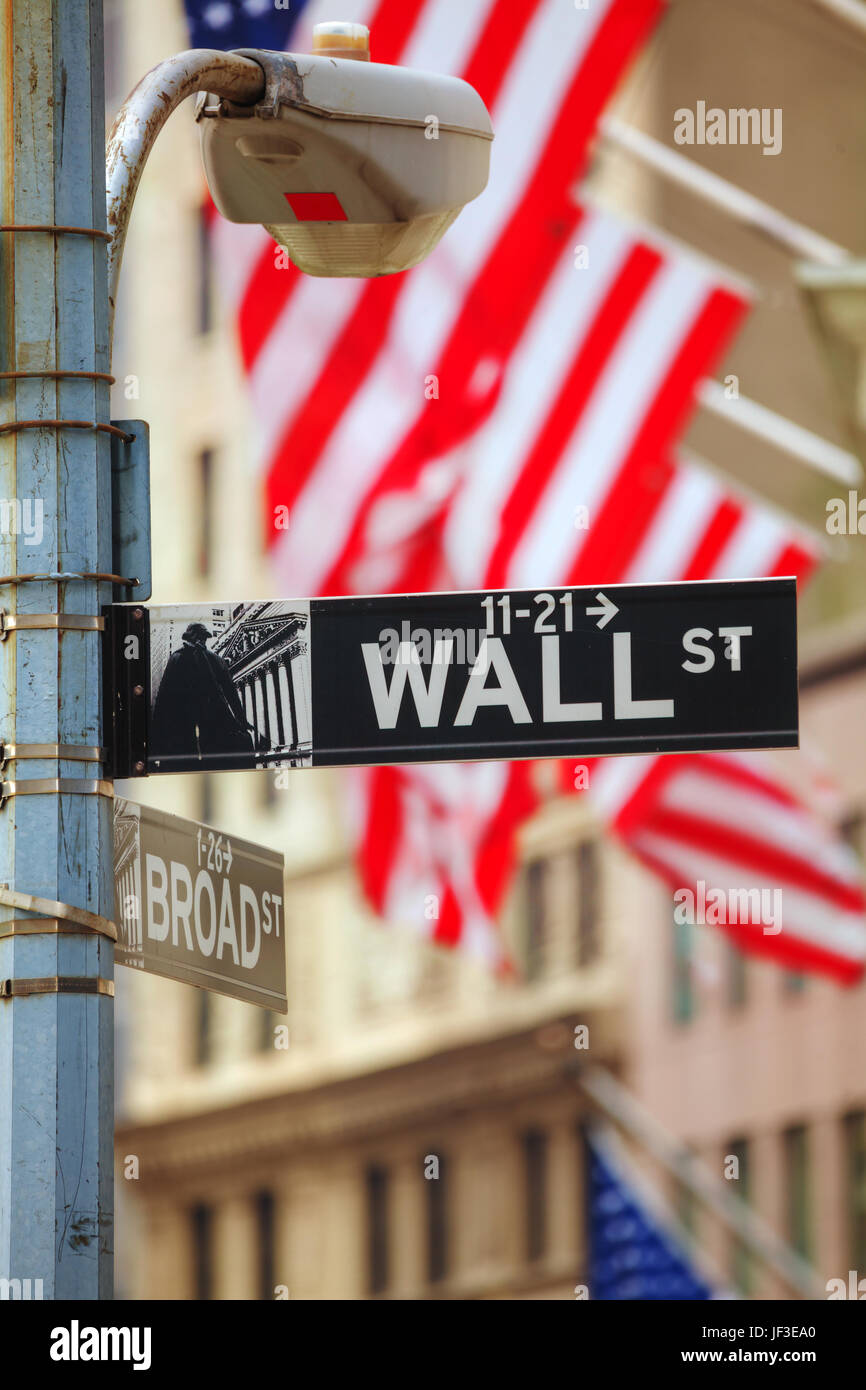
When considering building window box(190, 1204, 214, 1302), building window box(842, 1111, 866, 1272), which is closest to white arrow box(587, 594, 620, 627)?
building window box(842, 1111, 866, 1272)

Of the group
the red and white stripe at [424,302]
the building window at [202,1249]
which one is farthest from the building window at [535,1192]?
the red and white stripe at [424,302]

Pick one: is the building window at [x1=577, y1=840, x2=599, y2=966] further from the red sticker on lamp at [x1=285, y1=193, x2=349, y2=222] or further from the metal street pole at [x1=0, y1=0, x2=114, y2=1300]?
the metal street pole at [x1=0, y1=0, x2=114, y2=1300]

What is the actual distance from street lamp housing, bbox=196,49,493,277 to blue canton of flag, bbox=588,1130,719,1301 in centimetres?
2964

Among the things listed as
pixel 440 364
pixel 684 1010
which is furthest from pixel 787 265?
pixel 684 1010

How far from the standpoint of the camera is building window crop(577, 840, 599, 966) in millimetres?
43531

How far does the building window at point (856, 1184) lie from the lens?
38.3 m

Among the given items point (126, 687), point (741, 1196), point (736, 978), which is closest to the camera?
point (126, 687)

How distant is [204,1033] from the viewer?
50.5 metres

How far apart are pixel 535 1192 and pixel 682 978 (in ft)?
17.2

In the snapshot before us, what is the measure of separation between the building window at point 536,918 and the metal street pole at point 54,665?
3939cm

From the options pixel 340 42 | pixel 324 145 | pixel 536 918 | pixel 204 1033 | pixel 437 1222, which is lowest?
pixel 324 145

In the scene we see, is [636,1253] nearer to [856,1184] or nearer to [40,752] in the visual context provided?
[856,1184]

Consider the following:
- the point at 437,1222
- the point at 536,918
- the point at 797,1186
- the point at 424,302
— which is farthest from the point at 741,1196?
the point at 424,302

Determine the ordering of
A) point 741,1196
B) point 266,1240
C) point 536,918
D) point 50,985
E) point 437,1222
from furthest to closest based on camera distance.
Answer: point 266,1240 < point 437,1222 < point 536,918 < point 741,1196 < point 50,985
